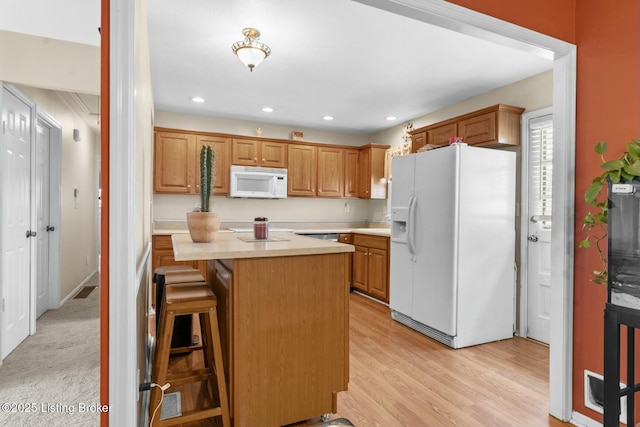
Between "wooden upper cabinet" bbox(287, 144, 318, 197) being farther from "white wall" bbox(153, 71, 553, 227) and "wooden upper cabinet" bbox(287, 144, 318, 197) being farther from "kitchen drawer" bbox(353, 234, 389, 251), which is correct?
"kitchen drawer" bbox(353, 234, 389, 251)

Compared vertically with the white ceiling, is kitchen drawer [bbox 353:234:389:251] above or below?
below

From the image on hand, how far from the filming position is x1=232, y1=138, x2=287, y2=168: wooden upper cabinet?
5020mm

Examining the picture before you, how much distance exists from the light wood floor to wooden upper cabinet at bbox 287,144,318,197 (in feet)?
8.36

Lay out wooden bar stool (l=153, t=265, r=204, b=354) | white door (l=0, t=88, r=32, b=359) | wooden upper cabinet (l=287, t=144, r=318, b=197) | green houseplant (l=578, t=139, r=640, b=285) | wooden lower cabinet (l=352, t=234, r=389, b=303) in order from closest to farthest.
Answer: green houseplant (l=578, t=139, r=640, b=285), wooden bar stool (l=153, t=265, r=204, b=354), white door (l=0, t=88, r=32, b=359), wooden lower cabinet (l=352, t=234, r=389, b=303), wooden upper cabinet (l=287, t=144, r=318, b=197)

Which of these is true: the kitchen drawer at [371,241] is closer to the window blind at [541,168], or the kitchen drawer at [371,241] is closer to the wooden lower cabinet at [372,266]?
the wooden lower cabinet at [372,266]

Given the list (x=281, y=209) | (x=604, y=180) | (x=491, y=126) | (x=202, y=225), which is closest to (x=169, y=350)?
(x=202, y=225)

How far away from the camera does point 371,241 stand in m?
4.75

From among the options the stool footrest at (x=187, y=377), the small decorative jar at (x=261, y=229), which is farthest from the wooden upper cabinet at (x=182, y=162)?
the stool footrest at (x=187, y=377)

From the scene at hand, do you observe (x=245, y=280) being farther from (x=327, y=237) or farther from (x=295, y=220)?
(x=295, y=220)

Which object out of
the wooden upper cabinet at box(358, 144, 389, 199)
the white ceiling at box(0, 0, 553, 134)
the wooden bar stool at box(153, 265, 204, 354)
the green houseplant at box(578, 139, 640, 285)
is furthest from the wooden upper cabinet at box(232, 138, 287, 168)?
the green houseplant at box(578, 139, 640, 285)

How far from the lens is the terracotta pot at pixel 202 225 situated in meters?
2.15

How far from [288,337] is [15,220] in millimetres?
2625

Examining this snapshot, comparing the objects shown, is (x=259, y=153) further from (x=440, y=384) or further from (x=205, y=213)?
(x=440, y=384)

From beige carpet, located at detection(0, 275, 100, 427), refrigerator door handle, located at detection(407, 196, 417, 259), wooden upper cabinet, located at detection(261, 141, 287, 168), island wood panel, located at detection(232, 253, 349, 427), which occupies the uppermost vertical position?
wooden upper cabinet, located at detection(261, 141, 287, 168)
